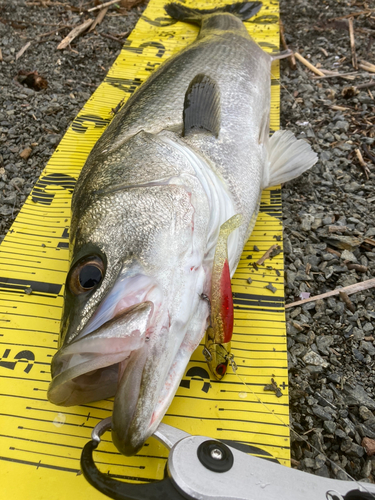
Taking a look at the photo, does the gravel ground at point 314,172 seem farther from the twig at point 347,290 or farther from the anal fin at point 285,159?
the anal fin at point 285,159

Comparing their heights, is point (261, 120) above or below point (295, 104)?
above

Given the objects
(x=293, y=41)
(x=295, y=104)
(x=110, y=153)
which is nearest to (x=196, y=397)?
(x=110, y=153)

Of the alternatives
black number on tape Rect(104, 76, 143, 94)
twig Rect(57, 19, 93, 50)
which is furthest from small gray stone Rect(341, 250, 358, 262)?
twig Rect(57, 19, 93, 50)

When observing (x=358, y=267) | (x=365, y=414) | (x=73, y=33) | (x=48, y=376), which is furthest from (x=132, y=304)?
(x=73, y=33)

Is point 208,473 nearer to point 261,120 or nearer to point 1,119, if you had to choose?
point 261,120

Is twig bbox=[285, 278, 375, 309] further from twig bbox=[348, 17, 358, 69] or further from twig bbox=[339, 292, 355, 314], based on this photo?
twig bbox=[348, 17, 358, 69]

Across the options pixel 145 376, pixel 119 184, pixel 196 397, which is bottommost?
pixel 196 397
